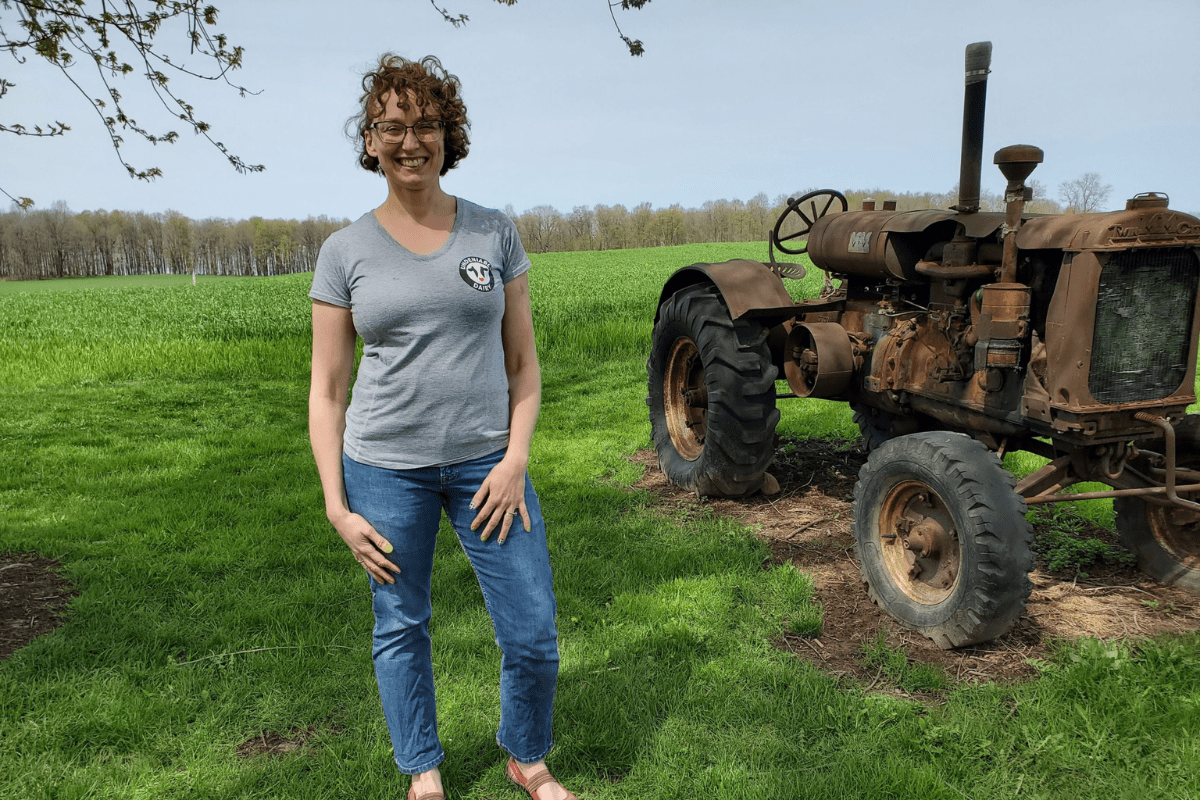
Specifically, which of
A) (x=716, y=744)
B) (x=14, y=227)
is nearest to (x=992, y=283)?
(x=716, y=744)

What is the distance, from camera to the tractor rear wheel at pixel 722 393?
Answer: 15.9 ft

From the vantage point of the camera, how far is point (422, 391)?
2.11m

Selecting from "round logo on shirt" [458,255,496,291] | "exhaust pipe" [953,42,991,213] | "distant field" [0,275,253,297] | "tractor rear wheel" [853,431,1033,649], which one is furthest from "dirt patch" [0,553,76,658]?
"distant field" [0,275,253,297]

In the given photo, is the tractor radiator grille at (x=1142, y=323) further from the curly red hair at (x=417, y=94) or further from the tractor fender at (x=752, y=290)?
the curly red hair at (x=417, y=94)

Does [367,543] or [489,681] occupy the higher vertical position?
[367,543]

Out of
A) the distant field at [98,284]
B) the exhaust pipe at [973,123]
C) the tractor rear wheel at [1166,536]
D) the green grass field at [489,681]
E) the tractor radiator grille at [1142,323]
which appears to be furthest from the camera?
the distant field at [98,284]

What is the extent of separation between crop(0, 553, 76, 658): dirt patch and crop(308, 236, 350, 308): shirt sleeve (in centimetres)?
260

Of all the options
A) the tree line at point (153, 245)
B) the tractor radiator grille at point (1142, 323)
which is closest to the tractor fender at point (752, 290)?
the tractor radiator grille at point (1142, 323)

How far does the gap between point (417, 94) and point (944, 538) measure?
2807 mm

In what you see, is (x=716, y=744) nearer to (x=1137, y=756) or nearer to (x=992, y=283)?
(x=1137, y=756)

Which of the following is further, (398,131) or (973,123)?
(973,123)

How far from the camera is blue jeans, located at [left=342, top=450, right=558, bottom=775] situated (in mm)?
2162

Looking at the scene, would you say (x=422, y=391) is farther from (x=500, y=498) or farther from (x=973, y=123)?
(x=973, y=123)

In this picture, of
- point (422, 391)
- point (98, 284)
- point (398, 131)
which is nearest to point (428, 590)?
point (422, 391)
